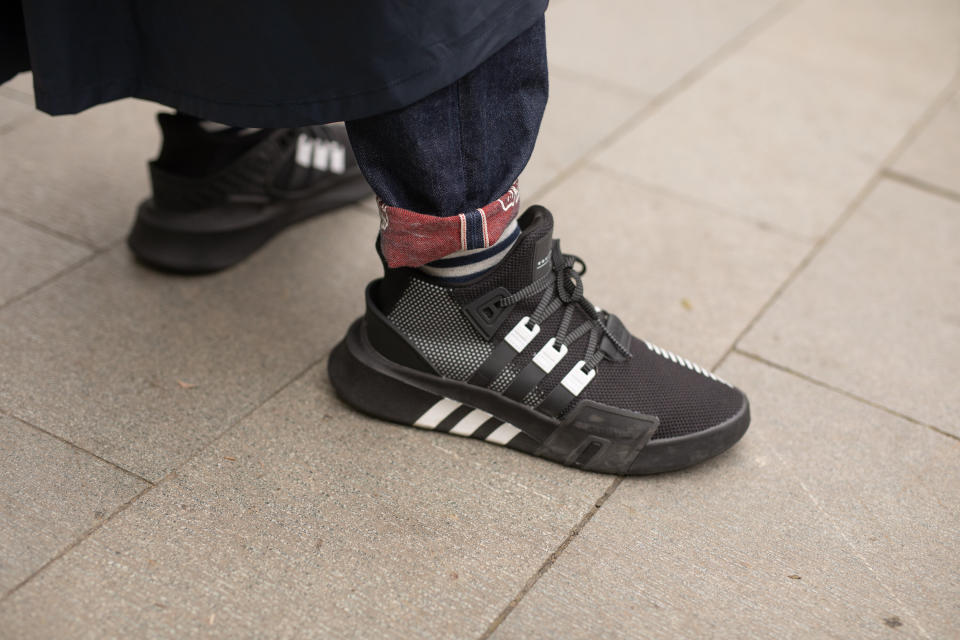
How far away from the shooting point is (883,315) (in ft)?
6.31

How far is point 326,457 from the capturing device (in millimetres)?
1454

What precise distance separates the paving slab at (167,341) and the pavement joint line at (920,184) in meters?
1.52

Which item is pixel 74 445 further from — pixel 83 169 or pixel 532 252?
pixel 83 169

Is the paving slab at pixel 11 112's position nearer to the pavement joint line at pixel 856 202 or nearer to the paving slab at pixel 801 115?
the paving slab at pixel 801 115

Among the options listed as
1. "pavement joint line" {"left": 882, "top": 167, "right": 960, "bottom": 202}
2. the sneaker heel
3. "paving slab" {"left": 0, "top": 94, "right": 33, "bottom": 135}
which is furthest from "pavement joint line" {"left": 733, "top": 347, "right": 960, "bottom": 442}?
"paving slab" {"left": 0, "top": 94, "right": 33, "bottom": 135}

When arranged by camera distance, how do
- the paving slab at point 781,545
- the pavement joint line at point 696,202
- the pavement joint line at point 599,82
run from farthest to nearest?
the pavement joint line at point 599,82
the pavement joint line at point 696,202
the paving slab at point 781,545

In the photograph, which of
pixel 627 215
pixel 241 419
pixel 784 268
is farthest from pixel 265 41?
pixel 784 268

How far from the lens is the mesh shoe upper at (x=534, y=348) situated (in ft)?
4.56

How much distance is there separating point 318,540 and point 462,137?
2.10 feet

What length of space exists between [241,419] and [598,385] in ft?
2.07

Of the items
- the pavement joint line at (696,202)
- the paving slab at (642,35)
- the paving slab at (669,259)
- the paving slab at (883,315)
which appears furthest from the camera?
the paving slab at (642,35)

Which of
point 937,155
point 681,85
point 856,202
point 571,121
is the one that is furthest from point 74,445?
point 937,155

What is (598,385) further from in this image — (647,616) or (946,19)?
(946,19)

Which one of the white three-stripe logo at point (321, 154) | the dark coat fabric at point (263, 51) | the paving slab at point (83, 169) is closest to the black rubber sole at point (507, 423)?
the dark coat fabric at point (263, 51)
